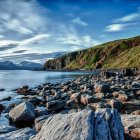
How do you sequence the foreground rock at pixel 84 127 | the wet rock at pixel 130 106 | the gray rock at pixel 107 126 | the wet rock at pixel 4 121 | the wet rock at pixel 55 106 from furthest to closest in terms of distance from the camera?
1. the wet rock at pixel 55 106
2. the wet rock at pixel 130 106
3. the wet rock at pixel 4 121
4. the gray rock at pixel 107 126
5. the foreground rock at pixel 84 127

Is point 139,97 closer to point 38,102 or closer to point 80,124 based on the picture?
point 38,102

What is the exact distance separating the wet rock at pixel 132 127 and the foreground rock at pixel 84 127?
1432mm

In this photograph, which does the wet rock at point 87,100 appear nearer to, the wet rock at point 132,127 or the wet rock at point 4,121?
the wet rock at point 4,121

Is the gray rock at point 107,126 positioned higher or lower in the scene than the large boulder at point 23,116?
higher

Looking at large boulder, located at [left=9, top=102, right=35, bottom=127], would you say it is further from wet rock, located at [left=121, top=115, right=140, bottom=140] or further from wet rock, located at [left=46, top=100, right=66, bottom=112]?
wet rock, located at [left=121, top=115, right=140, bottom=140]

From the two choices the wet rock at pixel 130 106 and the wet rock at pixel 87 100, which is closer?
the wet rock at pixel 130 106

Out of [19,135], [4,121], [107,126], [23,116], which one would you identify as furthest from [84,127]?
[4,121]

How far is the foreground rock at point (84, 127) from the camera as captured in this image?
1015 cm

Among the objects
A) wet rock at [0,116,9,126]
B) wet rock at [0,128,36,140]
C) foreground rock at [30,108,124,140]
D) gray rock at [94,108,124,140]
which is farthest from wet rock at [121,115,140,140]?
wet rock at [0,116,9,126]

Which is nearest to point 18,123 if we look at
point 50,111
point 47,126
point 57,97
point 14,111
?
point 14,111

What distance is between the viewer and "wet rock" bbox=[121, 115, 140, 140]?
1253 cm

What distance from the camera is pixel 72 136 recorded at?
33.0ft

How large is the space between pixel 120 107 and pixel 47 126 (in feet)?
39.4

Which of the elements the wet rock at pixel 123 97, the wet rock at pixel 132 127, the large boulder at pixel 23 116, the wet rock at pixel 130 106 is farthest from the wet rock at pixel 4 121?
the wet rock at pixel 123 97
